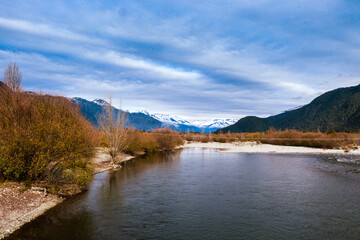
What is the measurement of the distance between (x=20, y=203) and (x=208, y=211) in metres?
13.3

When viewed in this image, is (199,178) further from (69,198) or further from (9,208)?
(9,208)

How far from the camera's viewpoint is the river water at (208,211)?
45.8ft

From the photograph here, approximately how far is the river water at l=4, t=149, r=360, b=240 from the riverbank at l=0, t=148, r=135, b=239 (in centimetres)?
66

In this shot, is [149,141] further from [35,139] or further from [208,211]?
[208,211]

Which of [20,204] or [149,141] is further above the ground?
[149,141]

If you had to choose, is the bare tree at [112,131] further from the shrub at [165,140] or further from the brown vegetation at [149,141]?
the shrub at [165,140]

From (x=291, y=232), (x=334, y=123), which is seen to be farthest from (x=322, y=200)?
(x=334, y=123)

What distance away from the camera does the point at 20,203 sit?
16906 millimetres

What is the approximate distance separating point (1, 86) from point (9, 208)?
39.7 ft

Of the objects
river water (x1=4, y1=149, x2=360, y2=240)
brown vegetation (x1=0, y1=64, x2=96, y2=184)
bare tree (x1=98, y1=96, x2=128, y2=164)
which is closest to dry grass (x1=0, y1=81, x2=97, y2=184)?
brown vegetation (x1=0, y1=64, x2=96, y2=184)

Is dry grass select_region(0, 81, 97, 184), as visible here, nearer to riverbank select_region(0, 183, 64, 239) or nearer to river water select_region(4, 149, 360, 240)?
riverbank select_region(0, 183, 64, 239)

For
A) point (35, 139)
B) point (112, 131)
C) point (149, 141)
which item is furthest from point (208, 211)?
point (149, 141)

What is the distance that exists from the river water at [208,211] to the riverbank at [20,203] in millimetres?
658

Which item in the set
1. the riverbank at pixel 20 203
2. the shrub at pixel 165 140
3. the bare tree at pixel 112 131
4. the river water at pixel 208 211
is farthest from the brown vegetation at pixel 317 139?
the riverbank at pixel 20 203
